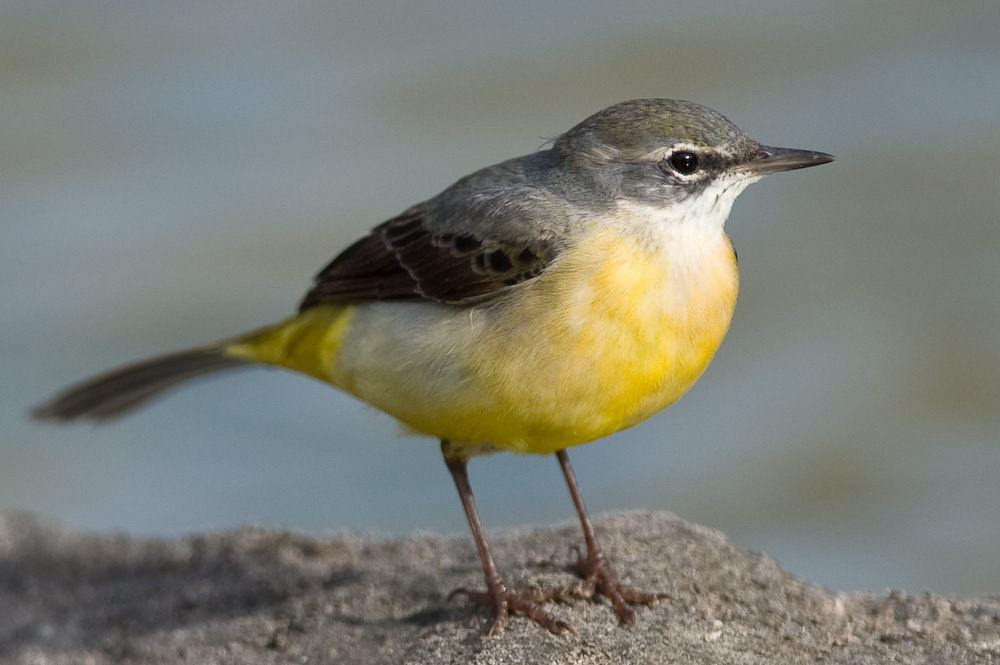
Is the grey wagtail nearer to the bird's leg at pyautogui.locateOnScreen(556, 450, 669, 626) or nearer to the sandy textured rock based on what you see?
the bird's leg at pyautogui.locateOnScreen(556, 450, 669, 626)

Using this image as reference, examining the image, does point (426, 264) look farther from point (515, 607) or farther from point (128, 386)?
point (128, 386)

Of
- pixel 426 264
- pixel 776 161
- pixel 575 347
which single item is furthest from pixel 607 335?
pixel 426 264

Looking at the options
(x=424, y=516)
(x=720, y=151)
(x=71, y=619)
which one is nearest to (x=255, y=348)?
(x=71, y=619)

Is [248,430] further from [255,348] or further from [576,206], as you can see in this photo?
[576,206]

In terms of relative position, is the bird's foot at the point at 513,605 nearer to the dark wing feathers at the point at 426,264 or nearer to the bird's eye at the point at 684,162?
the dark wing feathers at the point at 426,264

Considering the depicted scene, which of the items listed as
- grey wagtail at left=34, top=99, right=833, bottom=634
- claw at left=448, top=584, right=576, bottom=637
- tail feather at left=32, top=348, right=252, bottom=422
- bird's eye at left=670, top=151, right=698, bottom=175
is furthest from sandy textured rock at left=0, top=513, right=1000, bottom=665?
bird's eye at left=670, top=151, right=698, bottom=175

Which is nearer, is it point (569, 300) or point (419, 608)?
point (569, 300)
